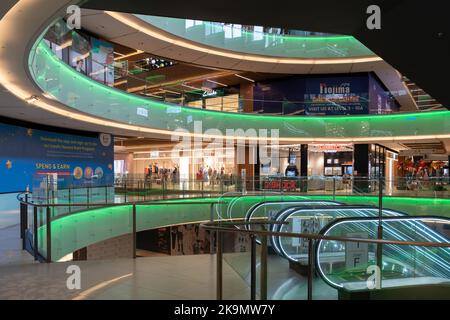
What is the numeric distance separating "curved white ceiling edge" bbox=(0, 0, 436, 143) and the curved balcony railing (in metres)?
6.63

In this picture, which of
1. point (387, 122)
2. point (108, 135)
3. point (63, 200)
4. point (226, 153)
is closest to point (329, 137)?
point (387, 122)

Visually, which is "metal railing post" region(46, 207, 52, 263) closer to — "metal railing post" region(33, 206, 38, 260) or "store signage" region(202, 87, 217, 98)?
"metal railing post" region(33, 206, 38, 260)

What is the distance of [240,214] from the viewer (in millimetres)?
9312

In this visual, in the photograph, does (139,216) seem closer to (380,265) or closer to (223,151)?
(380,265)

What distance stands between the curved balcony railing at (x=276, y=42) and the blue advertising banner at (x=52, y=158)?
23.3 feet

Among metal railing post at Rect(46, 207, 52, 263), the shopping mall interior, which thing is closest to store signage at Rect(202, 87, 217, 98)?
the shopping mall interior

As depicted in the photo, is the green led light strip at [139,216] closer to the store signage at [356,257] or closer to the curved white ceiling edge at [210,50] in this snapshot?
the store signage at [356,257]

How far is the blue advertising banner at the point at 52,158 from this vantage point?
1315cm

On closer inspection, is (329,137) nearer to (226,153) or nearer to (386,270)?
(226,153)

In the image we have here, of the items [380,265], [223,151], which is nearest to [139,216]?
[380,265]

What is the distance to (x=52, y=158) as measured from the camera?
15.4 meters

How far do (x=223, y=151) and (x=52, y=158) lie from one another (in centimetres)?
1256

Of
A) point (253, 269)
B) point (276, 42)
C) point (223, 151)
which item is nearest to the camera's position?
point (253, 269)

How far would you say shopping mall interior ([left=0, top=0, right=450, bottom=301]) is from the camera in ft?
14.6
